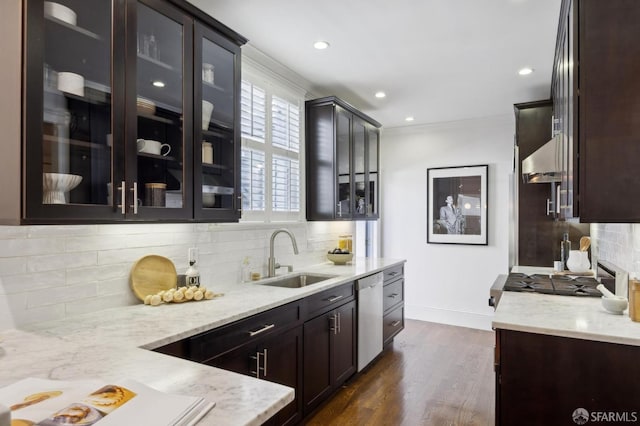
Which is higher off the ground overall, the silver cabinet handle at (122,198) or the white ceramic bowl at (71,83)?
the white ceramic bowl at (71,83)

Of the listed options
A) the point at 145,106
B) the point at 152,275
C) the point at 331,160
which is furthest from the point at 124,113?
the point at 331,160

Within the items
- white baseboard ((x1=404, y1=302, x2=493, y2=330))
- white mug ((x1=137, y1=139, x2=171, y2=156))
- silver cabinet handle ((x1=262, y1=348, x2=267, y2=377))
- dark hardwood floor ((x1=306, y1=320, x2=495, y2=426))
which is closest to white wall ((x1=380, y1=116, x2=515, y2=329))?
white baseboard ((x1=404, y1=302, x2=493, y2=330))

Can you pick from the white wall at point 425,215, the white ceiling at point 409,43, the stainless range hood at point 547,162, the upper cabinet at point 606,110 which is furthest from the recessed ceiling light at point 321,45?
the white wall at point 425,215

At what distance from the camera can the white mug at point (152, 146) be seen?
181 cm

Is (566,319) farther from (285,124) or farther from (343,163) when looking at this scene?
(285,124)

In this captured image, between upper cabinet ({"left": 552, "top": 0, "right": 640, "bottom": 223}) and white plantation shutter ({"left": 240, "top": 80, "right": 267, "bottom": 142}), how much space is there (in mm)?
2107

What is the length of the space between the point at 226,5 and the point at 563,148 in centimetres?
215

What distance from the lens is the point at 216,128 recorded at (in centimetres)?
229

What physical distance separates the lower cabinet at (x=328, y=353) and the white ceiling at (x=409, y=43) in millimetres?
1997

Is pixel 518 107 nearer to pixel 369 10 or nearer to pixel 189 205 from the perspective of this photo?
pixel 369 10

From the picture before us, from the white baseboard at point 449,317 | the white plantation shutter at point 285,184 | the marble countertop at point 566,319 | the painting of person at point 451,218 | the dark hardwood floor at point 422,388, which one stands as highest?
the white plantation shutter at point 285,184

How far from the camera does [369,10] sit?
2393mm

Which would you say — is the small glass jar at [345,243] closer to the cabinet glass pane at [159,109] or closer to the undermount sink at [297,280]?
the undermount sink at [297,280]

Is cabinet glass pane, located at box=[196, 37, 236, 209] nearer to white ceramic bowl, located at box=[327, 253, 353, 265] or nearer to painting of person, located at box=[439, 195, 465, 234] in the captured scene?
white ceramic bowl, located at box=[327, 253, 353, 265]
